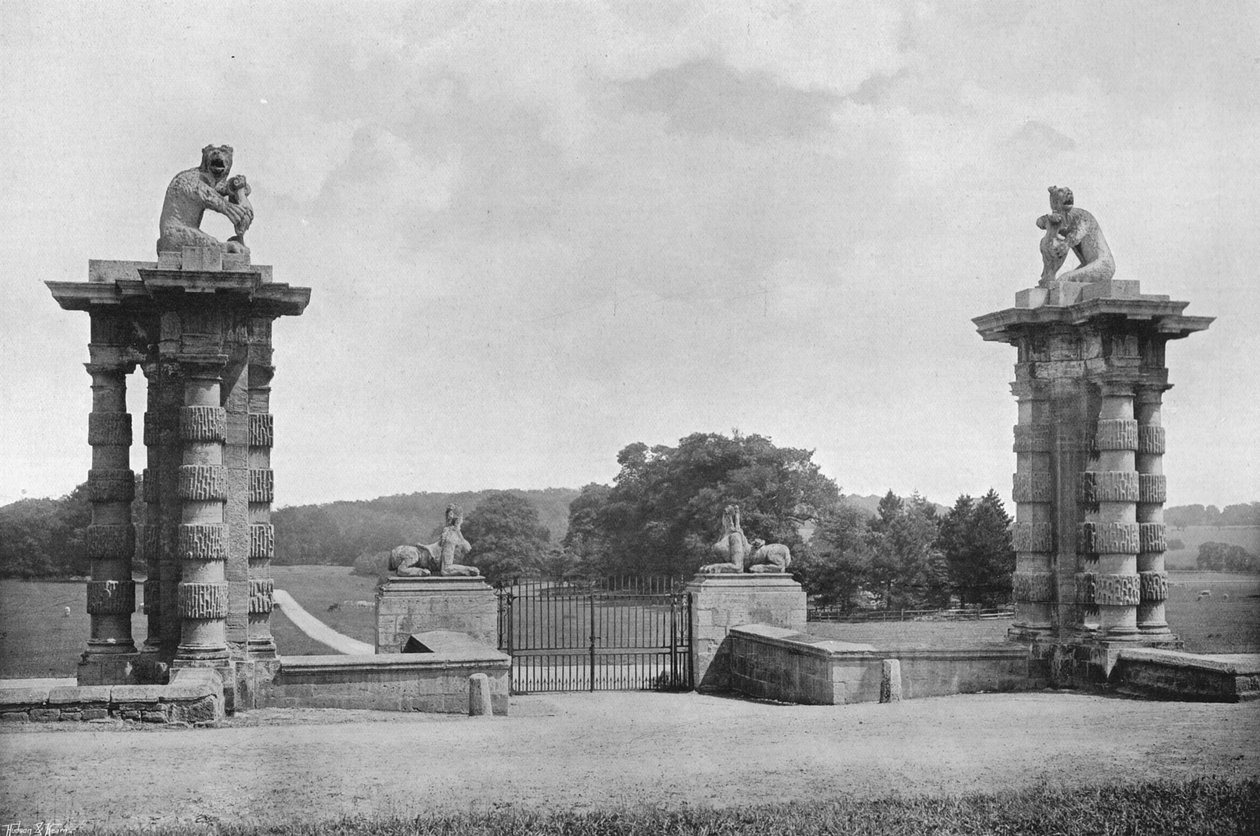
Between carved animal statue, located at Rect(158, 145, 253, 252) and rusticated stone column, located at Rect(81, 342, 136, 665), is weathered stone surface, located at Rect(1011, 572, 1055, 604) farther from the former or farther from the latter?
rusticated stone column, located at Rect(81, 342, 136, 665)

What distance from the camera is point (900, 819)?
813cm

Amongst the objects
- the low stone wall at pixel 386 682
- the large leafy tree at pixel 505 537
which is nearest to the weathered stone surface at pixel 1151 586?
the low stone wall at pixel 386 682

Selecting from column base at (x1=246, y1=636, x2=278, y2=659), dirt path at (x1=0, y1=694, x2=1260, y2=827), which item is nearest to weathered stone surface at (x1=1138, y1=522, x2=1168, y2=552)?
dirt path at (x1=0, y1=694, x2=1260, y2=827)

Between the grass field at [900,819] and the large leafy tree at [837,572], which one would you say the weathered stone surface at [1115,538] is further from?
the large leafy tree at [837,572]

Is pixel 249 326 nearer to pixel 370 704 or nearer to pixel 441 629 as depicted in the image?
pixel 370 704

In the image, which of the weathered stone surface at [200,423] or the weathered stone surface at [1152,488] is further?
the weathered stone surface at [1152,488]

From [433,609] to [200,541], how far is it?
19.8 feet

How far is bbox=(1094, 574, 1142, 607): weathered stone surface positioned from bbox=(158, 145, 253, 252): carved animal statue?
451 inches

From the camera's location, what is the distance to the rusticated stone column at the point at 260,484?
14266 millimetres

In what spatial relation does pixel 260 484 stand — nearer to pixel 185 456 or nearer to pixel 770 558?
pixel 185 456

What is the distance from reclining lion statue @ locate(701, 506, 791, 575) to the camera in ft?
66.2

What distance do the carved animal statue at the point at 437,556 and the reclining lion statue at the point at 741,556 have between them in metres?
4.12

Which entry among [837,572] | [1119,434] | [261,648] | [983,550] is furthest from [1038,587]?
[983,550]

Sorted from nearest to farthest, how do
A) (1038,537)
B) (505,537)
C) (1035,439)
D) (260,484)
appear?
(260,484), (1038,537), (1035,439), (505,537)
